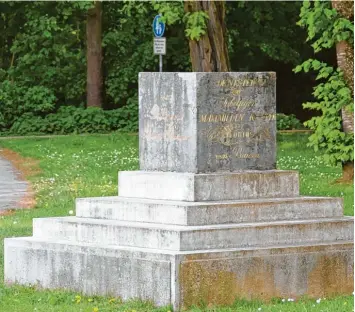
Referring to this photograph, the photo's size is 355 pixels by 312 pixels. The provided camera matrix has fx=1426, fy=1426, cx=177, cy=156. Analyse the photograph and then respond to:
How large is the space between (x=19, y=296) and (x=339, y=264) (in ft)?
8.73

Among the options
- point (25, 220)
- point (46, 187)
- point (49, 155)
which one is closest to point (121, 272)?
point (25, 220)

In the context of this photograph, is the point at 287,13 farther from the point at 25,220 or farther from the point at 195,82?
the point at 195,82

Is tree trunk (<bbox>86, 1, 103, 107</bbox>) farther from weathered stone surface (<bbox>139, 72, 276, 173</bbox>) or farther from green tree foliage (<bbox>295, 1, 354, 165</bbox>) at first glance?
weathered stone surface (<bbox>139, 72, 276, 173</bbox>)

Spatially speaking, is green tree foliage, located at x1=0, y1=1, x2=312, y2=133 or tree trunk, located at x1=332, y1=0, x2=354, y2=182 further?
green tree foliage, located at x1=0, y1=1, x2=312, y2=133

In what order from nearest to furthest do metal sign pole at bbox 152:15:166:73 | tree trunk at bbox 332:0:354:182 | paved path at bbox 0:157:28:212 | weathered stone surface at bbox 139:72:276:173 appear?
weathered stone surface at bbox 139:72:276:173, tree trunk at bbox 332:0:354:182, paved path at bbox 0:157:28:212, metal sign pole at bbox 152:15:166:73

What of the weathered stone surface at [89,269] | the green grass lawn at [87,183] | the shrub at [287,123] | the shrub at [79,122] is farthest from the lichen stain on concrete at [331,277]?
the shrub at [79,122]

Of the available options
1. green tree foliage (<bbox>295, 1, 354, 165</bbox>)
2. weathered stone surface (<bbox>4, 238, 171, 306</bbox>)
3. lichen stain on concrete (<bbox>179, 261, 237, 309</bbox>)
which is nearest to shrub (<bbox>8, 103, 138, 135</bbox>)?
green tree foliage (<bbox>295, 1, 354, 165</bbox>)

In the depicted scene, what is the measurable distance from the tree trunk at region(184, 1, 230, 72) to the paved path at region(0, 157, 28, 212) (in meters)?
4.16

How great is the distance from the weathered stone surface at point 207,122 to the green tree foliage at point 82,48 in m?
27.1

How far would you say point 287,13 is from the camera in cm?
4441

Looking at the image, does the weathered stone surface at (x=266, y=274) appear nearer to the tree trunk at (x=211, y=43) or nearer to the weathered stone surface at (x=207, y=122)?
the weathered stone surface at (x=207, y=122)

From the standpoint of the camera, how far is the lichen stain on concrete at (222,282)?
1077 centimetres

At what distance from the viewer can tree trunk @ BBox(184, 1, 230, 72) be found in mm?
26672

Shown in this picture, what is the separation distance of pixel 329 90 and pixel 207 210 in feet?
30.0
